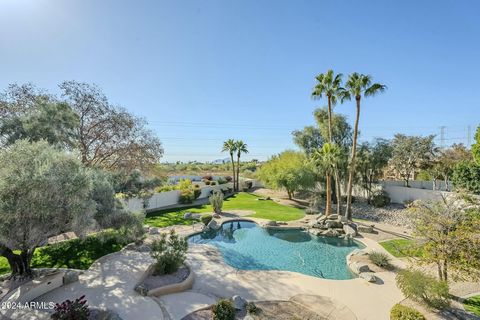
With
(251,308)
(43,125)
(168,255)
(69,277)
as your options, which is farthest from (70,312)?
(43,125)

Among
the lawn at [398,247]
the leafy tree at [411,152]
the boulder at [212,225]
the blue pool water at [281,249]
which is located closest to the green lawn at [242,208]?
the boulder at [212,225]

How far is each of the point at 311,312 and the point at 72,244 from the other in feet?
41.8

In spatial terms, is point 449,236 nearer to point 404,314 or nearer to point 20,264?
point 404,314

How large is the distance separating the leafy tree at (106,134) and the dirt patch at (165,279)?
10.00 m

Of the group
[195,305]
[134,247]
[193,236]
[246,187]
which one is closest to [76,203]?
[195,305]

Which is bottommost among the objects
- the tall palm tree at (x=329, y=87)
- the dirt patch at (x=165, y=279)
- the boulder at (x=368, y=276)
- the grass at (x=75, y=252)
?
the boulder at (x=368, y=276)

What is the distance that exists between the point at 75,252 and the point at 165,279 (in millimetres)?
6184

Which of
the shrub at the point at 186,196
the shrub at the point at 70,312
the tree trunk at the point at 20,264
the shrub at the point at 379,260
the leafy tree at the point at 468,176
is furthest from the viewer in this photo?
the shrub at the point at 186,196

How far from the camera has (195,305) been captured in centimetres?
877

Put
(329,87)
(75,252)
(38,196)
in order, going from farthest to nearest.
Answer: (329,87) < (75,252) < (38,196)

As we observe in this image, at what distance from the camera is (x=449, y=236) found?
8438 millimetres

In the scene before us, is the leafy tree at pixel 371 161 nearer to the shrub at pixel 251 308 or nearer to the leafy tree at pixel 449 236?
the leafy tree at pixel 449 236

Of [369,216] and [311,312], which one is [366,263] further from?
[369,216]

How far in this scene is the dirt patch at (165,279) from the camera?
382 inches
